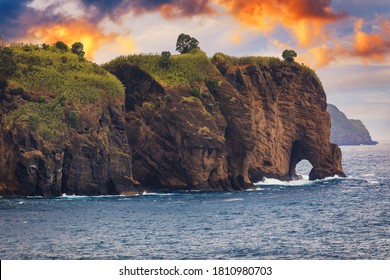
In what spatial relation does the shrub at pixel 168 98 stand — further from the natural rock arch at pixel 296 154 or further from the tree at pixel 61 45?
the natural rock arch at pixel 296 154

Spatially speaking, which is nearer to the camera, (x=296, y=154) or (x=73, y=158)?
(x=73, y=158)

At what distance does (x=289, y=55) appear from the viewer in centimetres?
17025

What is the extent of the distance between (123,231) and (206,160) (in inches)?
2179

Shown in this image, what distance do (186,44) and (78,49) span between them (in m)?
27.3

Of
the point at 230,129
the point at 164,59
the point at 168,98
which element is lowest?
the point at 230,129

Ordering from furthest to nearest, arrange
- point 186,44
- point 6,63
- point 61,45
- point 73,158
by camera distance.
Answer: point 186,44 → point 61,45 → point 6,63 → point 73,158

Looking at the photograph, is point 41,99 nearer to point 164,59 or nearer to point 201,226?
point 164,59

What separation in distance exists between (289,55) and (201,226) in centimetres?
8956

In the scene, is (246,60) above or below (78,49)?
below

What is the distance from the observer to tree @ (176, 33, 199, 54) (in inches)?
6378

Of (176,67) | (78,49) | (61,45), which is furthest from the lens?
(176,67)

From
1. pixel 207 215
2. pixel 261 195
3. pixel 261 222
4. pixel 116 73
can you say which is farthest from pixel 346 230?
pixel 116 73

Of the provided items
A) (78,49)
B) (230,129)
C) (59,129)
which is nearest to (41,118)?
(59,129)

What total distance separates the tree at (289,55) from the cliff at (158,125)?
1.99 meters
